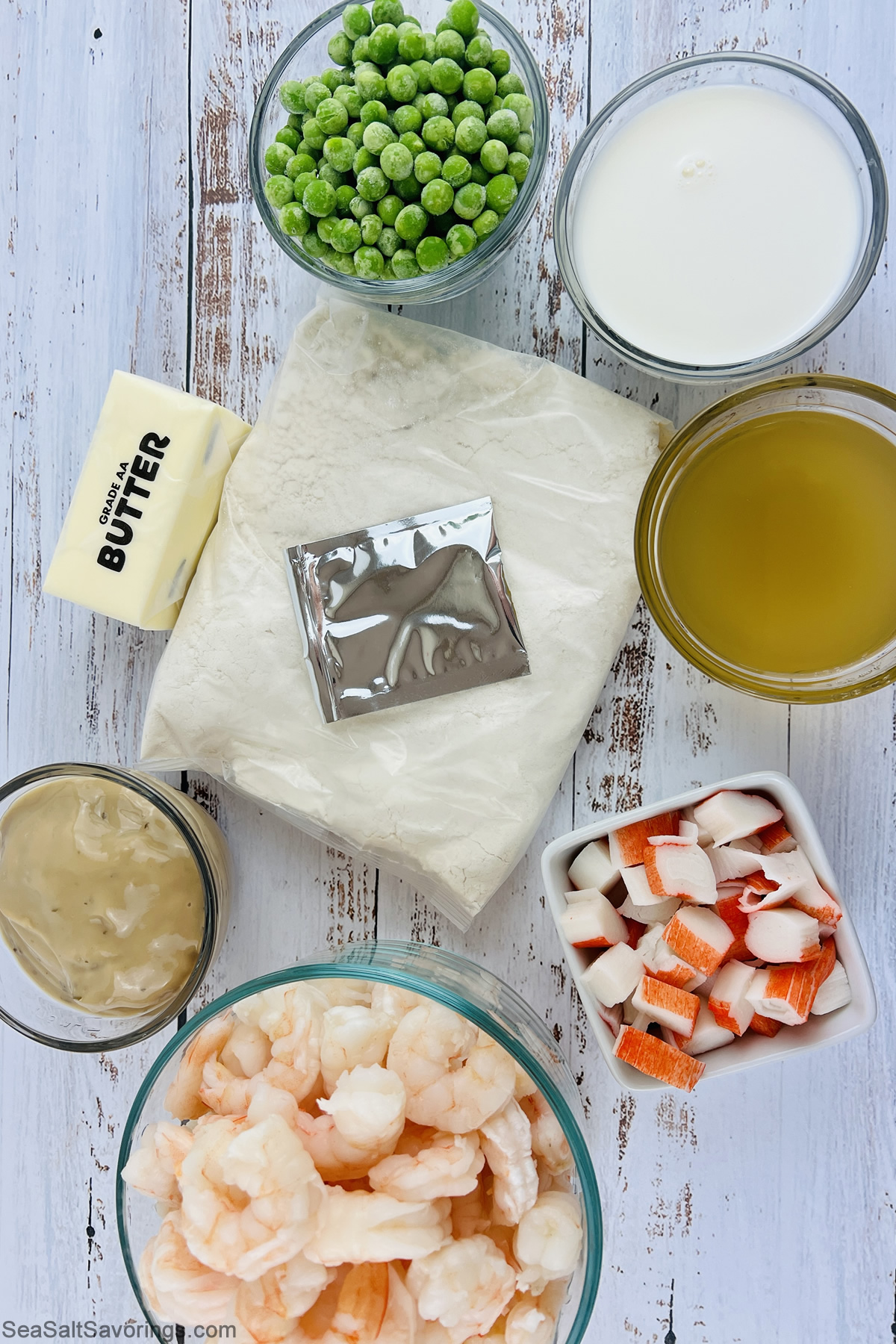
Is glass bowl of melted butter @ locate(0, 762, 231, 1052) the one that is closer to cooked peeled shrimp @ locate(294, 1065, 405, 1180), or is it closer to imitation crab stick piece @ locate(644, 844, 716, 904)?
cooked peeled shrimp @ locate(294, 1065, 405, 1180)

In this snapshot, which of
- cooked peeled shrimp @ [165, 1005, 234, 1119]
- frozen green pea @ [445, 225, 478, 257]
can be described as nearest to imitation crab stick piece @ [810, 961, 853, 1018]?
cooked peeled shrimp @ [165, 1005, 234, 1119]

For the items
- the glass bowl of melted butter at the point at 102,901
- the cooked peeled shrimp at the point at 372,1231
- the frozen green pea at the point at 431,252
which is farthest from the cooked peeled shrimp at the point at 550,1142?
the frozen green pea at the point at 431,252

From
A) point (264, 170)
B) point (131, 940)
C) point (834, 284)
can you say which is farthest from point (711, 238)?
point (131, 940)

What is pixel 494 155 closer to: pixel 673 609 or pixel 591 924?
pixel 673 609

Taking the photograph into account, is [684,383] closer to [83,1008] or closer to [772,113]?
[772,113]

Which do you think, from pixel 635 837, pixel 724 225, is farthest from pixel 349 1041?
pixel 724 225

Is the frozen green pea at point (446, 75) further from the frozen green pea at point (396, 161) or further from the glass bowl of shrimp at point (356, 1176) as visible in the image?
the glass bowl of shrimp at point (356, 1176)
